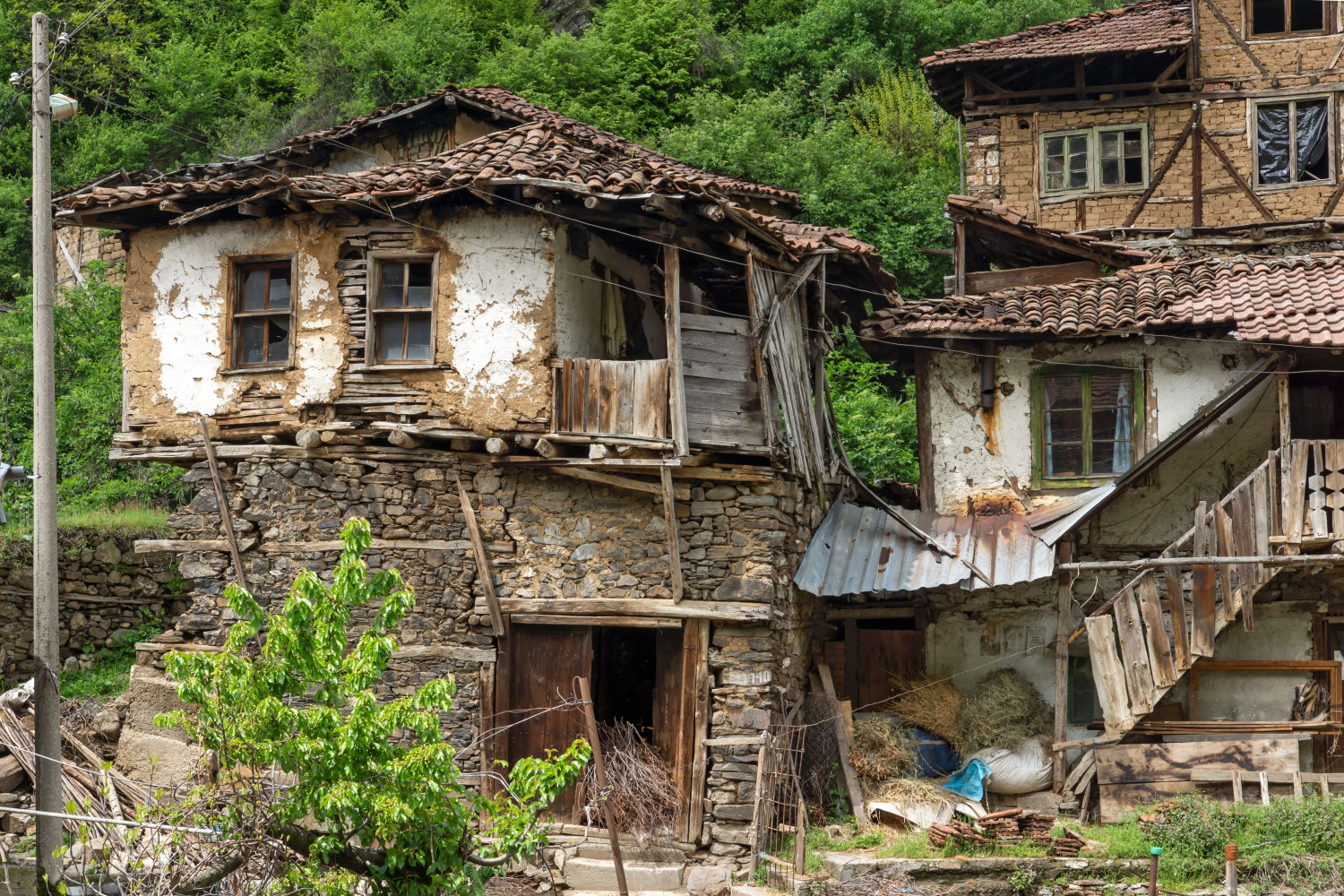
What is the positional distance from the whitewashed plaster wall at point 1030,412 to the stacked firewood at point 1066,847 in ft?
13.6

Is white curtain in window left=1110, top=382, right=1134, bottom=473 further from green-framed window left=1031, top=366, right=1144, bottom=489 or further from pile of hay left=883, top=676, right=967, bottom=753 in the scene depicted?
pile of hay left=883, top=676, right=967, bottom=753

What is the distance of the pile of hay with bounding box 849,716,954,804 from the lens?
13297 mm

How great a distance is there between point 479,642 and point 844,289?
6.53 m

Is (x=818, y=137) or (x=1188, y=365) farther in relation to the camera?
(x=818, y=137)

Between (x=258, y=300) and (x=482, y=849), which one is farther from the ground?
(x=258, y=300)

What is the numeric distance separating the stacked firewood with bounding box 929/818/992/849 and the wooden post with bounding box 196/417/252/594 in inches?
292

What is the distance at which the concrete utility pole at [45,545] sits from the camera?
9.28 meters

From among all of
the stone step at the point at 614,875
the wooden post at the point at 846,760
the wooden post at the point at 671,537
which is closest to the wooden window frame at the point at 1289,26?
the wooden post at the point at 846,760

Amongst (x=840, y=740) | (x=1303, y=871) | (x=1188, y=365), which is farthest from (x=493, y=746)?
(x=1188, y=365)

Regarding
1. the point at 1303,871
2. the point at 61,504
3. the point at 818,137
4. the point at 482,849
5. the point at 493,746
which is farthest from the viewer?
the point at 818,137

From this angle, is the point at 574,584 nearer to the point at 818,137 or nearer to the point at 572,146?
the point at 572,146

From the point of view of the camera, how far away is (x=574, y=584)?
523 inches

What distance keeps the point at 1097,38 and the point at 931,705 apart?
11143mm

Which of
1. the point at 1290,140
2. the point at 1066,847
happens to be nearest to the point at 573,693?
the point at 1066,847
